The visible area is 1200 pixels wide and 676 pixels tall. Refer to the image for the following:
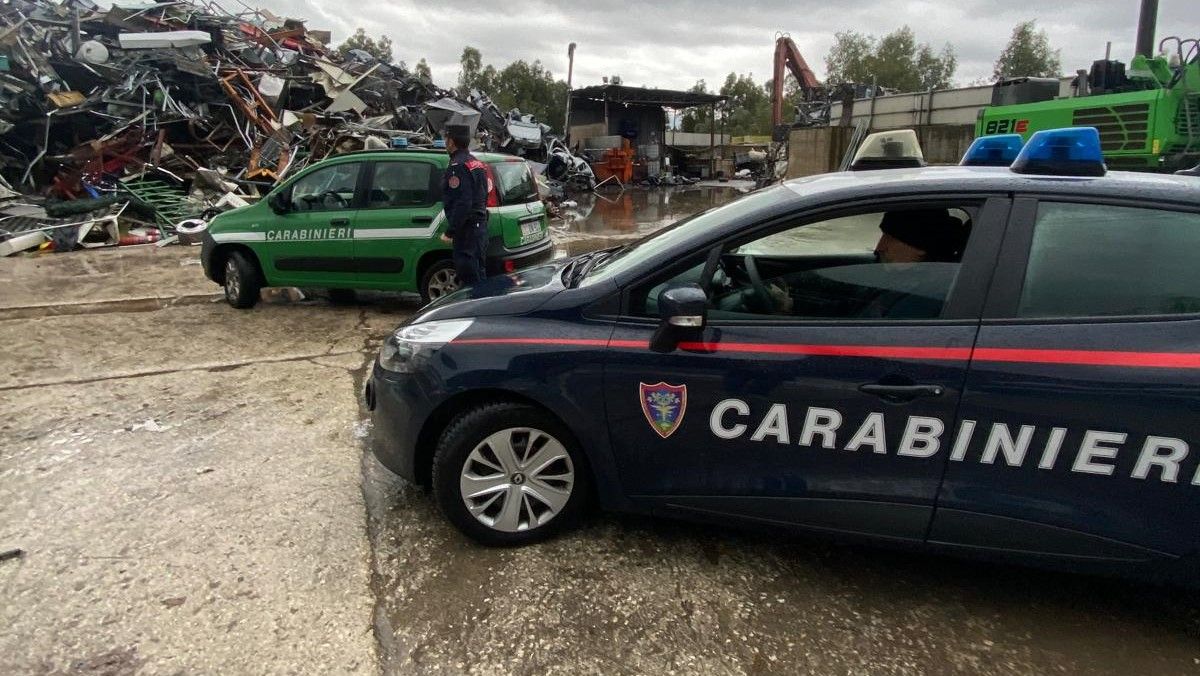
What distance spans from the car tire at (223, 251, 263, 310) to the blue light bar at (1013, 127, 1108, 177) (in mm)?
6680

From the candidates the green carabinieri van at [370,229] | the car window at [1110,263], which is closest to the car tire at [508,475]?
the car window at [1110,263]

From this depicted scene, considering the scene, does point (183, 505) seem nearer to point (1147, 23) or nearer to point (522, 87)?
point (1147, 23)

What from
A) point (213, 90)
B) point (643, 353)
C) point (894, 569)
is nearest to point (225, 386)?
point (643, 353)

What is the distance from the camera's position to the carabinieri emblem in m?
2.42

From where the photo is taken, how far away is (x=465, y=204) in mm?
5621

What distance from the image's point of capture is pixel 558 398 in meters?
2.56

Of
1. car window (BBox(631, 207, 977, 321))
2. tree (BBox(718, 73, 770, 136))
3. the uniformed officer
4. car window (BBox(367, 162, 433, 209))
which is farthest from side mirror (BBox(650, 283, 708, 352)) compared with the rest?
tree (BBox(718, 73, 770, 136))

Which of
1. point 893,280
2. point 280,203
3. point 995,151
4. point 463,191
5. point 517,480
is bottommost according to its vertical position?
point 517,480

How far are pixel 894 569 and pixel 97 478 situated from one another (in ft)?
12.2

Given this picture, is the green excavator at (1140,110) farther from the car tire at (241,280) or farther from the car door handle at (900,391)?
the car tire at (241,280)

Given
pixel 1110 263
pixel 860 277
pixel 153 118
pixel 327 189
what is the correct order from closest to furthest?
pixel 1110 263, pixel 860 277, pixel 327 189, pixel 153 118

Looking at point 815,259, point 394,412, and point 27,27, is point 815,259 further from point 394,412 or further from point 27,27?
point 27,27

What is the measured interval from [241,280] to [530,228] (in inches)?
117

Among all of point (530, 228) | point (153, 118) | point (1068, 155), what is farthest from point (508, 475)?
point (153, 118)
